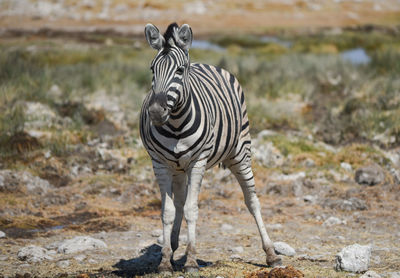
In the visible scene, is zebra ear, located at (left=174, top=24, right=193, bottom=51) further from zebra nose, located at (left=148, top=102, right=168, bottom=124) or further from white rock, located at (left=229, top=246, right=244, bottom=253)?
white rock, located at (left=229, top=246, right=244, bottom=253)

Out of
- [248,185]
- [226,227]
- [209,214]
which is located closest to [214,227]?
[226,227]

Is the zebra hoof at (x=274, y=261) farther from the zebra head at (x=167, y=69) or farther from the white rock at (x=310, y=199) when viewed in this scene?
the white rock at (x=310, y=199)

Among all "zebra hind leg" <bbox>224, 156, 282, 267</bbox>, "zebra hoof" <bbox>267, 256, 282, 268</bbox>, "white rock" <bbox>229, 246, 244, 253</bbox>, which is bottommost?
"white rock" <bbox>229, 246, 244, 253</bbox>

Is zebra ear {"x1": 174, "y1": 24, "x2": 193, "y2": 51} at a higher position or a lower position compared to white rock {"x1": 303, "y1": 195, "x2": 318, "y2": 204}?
higher

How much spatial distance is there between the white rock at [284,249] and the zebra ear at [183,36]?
2.99 meters

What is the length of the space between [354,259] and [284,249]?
125 centimetres

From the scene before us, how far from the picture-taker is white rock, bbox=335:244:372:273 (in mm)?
5973

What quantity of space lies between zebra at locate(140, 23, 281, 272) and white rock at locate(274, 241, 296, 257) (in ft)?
1.75

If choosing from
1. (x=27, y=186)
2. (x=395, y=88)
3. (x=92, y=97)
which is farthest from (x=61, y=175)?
(x=395, y=88)

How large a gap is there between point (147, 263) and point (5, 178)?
175 inches

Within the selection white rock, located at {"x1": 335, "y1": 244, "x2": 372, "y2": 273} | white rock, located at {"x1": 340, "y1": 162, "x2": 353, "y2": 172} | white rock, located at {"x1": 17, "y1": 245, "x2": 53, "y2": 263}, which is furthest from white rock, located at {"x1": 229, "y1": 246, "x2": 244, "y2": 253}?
white rock, located at {"x1": 340, "y1": 162, "x2": 353, "y2": 172}

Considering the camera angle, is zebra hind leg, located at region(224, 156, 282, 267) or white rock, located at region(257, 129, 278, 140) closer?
zebra hind leg, located at region(224, 156, 282, 267)

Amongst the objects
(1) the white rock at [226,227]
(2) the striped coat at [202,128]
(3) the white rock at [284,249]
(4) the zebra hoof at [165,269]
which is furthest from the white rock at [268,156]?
(4) the zebra hoof at [165,269]

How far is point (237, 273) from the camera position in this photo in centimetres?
591
